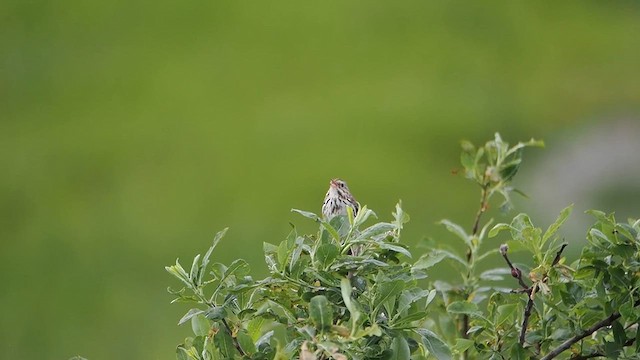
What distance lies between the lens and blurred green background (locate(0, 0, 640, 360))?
8.88m

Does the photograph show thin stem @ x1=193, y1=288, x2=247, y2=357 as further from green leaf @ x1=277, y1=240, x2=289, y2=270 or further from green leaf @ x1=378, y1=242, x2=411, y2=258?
green leaf @ x1=378, y1=242, x2=411, y2=258

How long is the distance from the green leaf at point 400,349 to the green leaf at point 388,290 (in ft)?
0.24

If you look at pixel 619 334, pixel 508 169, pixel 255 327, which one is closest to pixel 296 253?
pixel 255 327

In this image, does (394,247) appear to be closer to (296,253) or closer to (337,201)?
(296,253)

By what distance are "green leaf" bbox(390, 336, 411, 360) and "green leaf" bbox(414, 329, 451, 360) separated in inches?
2.9

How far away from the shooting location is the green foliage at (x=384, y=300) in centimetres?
198

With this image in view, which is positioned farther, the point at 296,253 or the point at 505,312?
the point at 505,312

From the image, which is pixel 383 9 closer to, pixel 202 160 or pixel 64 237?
pixel 202 160

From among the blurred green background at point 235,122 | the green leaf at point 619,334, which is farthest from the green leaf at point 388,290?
the blurred green background at point 235,122

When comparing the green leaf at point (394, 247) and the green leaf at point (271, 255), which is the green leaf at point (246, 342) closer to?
the green leaf at point (271, 255)

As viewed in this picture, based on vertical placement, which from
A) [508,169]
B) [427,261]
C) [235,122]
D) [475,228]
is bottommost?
[427,261]

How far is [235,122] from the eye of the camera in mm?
10422

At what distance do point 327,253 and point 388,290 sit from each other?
0.44 ft

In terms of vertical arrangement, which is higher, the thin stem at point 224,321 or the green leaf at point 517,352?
the thin stem at point 224,321
